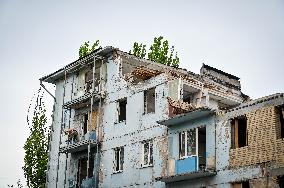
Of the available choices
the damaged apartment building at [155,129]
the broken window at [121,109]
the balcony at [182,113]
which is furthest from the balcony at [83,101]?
the balcony at [182,113]

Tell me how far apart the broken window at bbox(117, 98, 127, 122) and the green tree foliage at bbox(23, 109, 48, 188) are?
43.5 ft

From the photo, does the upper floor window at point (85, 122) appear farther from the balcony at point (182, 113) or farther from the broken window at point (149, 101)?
the balcony at point (182, 113)

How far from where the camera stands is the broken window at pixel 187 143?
25.7 metres

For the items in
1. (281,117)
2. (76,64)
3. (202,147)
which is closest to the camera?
(281,117)

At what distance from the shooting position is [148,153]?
92.3ft

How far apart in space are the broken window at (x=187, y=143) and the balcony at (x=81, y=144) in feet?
25.2

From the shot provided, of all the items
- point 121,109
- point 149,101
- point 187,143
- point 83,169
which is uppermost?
point 149,101

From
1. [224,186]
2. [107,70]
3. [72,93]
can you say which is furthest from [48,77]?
[224,186]

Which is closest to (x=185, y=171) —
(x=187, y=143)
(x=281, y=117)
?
(x=187, y=143)

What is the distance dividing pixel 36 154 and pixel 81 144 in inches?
475

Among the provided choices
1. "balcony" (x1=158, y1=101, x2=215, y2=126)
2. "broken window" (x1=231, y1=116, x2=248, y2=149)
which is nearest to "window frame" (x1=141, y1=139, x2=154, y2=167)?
"balcony" (x1=158, y1=101, x2=215, y2=126)

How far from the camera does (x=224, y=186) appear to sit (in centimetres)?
2319

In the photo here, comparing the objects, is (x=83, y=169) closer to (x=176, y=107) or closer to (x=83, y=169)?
(x=83, y=169)

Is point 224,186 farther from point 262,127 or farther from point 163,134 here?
point 163,134
